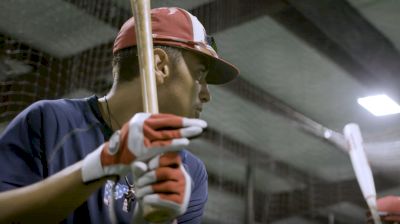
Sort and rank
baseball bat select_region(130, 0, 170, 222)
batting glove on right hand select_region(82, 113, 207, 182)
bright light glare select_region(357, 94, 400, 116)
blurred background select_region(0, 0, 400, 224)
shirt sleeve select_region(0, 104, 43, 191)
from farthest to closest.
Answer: bright light glare select_region(357, 94, 400, 116) < blurred background select_region(0, 0, 400, 224) < shirt sleeve select_region(0, 104, 43, 191) < baseball bat select_region(130, 0, 170, 222) < batting glove on right hand select_region(82, 113, 207, 182)

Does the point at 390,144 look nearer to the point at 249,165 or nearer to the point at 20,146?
the point at 249,165

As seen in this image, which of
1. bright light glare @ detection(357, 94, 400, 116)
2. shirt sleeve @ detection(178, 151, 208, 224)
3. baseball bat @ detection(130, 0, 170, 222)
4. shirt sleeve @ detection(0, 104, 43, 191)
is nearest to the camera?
baseball bat @ detection(130, 0, 170, 222)

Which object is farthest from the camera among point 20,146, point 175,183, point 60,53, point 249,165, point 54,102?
point 249,165

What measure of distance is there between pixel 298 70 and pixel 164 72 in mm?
2832

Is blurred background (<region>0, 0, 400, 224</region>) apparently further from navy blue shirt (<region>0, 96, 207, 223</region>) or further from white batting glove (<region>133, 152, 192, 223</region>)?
white batting glove (<region>133, 152, 192, 223</region>)

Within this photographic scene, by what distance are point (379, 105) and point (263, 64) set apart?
1.15m

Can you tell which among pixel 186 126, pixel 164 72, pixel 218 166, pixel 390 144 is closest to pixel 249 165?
pixel 218 166

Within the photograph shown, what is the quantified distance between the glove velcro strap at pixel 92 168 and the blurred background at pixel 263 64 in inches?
59.5

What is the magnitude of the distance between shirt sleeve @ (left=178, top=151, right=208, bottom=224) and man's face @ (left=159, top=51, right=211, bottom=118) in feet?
0.86

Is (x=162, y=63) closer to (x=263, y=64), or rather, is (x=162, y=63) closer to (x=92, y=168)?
(x=92, y=168)

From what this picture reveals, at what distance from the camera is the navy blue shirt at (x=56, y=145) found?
53.2 inches

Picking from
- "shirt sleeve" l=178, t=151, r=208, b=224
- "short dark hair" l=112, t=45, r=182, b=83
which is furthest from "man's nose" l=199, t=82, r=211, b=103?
"shirt sleeve" l=178, t=151, r=208, b=224

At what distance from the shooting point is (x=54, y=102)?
148 centimetres

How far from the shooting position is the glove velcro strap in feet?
3.53
